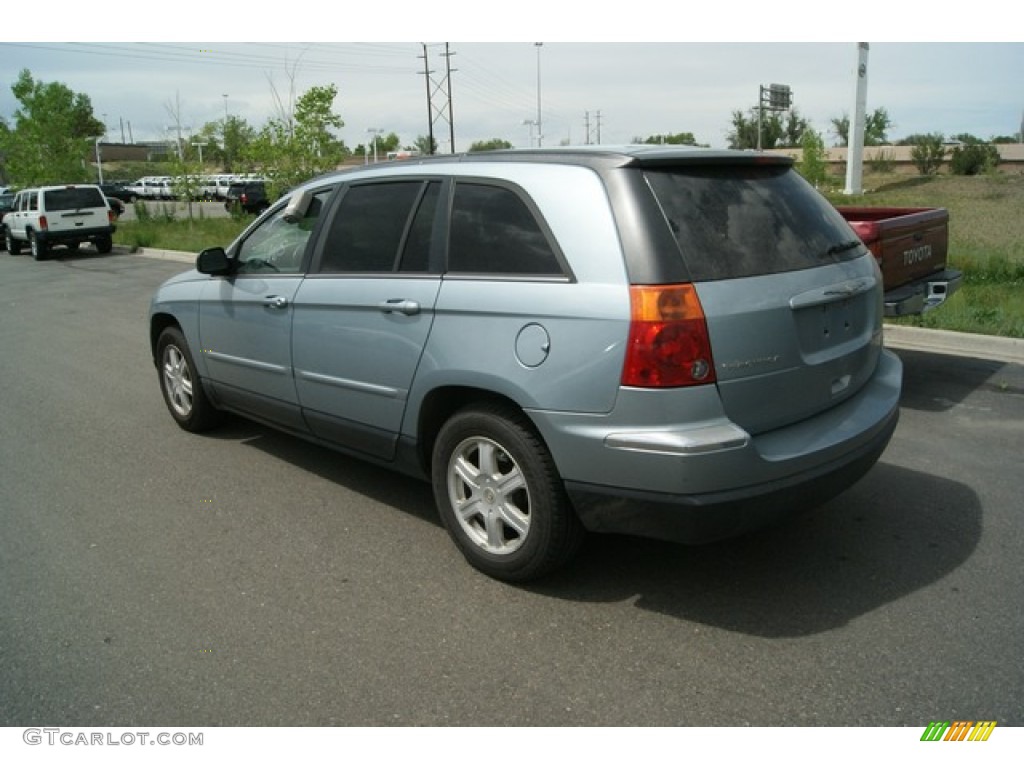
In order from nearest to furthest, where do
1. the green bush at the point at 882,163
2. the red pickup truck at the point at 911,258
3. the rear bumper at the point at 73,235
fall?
1. the red pickup truck at the point at 911,258
2. the rear bumper at the point at 73,235
3. the green bush at the point at 882,163

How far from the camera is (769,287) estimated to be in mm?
3322

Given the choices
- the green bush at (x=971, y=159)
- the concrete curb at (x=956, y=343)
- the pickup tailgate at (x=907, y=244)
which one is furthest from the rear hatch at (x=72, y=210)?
the green bush at (x=971, y=159)

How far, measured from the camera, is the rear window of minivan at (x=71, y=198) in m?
23.4

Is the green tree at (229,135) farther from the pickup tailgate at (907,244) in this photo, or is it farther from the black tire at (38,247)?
the pickup tailgate at (907,244)

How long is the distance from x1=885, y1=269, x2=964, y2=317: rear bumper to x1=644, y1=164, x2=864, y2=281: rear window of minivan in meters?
2.71

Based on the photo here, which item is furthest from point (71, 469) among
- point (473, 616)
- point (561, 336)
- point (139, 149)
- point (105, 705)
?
point (139, 149)

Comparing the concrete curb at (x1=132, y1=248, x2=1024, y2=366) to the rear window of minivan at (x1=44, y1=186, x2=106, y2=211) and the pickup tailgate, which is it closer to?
the pickup tailgate

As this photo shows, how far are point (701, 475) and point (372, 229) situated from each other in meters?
2.17

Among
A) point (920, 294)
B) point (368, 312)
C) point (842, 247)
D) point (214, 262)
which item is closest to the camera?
point (842, 247)

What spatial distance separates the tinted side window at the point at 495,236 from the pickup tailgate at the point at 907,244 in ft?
10.5

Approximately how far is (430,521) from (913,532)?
238 cm

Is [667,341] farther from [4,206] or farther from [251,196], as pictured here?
[4,206]
